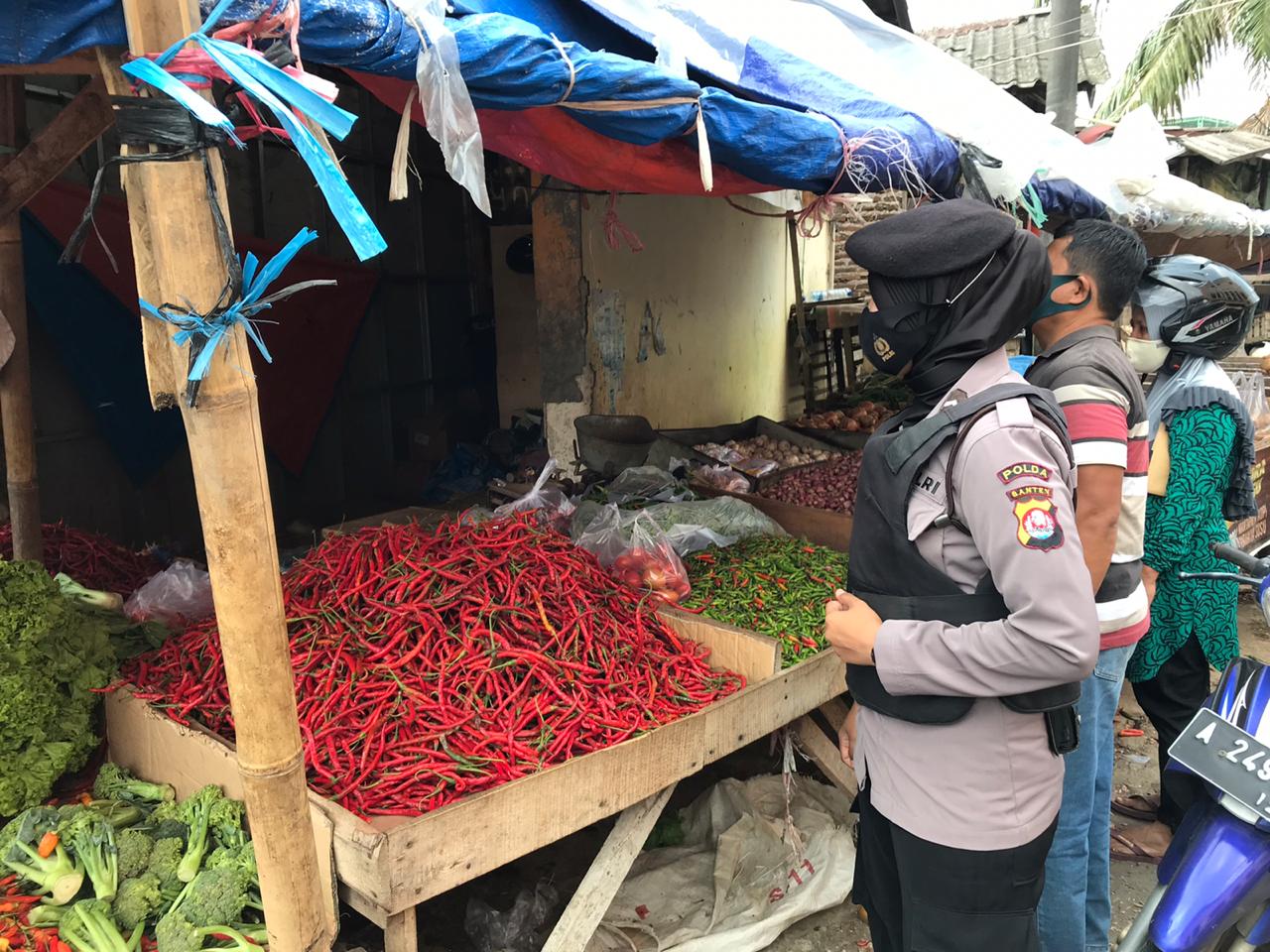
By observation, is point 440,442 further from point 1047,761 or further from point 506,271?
point 1047,761

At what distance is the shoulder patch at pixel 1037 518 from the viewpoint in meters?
1.50

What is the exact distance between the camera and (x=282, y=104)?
53.6 inches

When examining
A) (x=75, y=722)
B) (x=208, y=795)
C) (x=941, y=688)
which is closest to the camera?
(x=941, y=688)

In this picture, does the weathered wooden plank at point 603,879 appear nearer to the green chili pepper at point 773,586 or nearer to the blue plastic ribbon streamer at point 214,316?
the green chili pepper at point 773,586

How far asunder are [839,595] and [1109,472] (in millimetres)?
847

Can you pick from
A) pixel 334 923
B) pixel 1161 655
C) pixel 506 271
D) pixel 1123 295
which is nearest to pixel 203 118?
pixel 334 923

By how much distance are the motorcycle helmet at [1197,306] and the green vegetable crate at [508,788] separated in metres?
1.82

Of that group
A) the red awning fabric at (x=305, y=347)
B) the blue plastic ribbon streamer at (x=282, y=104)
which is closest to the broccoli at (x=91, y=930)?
the blue plastic ribbon streamer at (x=282, y=104)

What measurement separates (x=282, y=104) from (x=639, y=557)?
2668 mm

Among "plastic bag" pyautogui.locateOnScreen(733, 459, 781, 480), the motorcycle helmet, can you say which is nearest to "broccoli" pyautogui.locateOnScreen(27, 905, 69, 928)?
the motorcycle helmet

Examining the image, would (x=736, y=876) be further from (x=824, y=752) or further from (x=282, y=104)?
(x=282, y=104)

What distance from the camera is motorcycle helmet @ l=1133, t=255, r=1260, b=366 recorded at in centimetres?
319

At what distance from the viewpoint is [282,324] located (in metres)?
7.17

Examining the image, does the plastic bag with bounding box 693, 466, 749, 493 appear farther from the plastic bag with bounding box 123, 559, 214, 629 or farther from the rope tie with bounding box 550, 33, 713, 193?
the plastic bag with bounding box 123, 559, 214, 629
